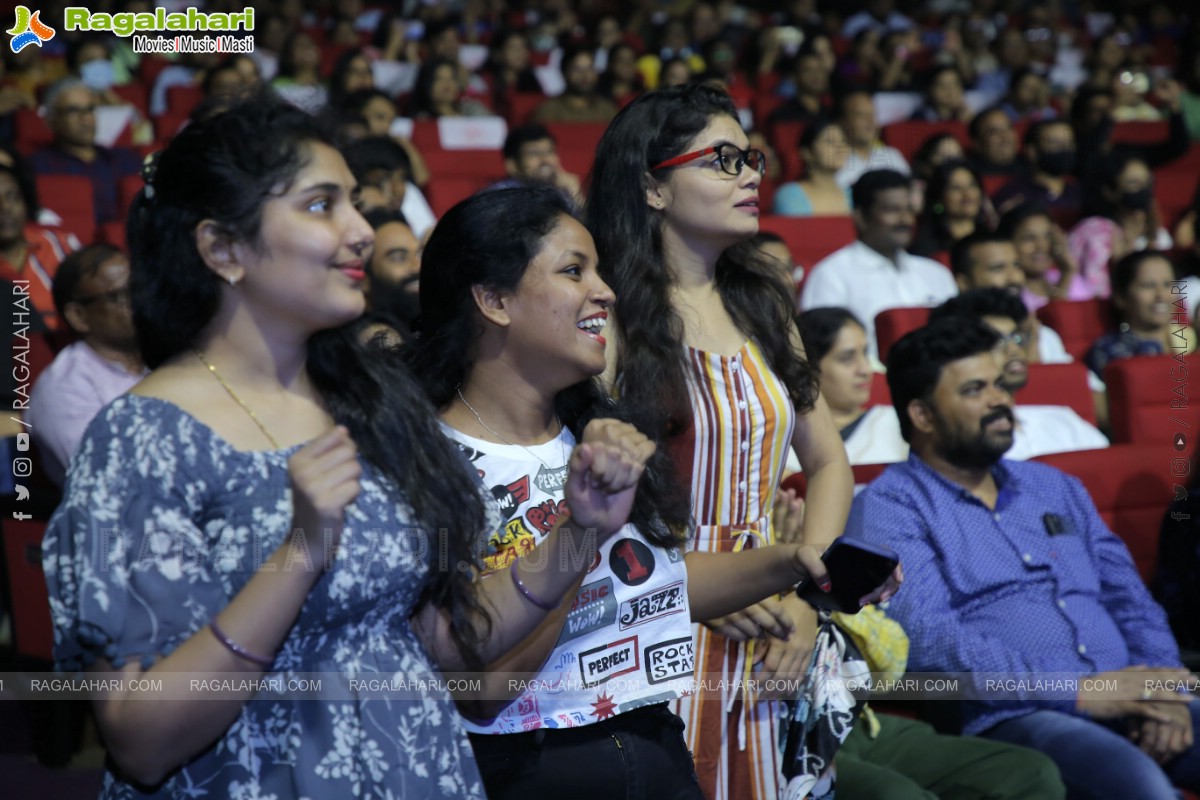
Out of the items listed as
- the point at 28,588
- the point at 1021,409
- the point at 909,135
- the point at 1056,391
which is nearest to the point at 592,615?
the point at 28,588

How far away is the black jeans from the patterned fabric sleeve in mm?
457

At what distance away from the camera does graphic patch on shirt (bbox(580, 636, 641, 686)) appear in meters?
1.55

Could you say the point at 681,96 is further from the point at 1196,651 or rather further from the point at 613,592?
the point at 1196,651

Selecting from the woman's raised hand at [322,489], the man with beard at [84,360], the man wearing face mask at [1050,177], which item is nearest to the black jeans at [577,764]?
the woman's raised hand at [322,489]

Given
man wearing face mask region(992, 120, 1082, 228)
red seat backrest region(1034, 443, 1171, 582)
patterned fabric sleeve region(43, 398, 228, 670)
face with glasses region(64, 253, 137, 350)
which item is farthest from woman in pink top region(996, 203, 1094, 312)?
patterned fabric sleeve region(43, 398, 228, 670)

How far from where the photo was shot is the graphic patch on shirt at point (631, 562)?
161cm

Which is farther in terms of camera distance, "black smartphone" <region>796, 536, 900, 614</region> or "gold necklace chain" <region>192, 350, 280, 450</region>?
"black smartphone" <region>796, 536, 900, 614</region>

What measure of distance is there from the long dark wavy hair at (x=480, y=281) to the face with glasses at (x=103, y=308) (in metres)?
1.69

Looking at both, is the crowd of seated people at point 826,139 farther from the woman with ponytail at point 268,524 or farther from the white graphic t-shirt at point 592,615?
the white graphic t-shirt at point 592,615

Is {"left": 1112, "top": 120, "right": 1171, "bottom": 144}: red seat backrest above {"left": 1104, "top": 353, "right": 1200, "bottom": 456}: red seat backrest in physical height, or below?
above

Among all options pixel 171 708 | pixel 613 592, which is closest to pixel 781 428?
pixel 613 592

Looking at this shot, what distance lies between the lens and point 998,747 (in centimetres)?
237

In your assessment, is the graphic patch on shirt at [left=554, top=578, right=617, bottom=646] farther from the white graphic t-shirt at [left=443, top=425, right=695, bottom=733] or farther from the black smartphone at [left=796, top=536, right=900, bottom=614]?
the black smartphone at [left=796, top=536, right=900, bottom=614]

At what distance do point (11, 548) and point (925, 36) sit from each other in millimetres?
8231
